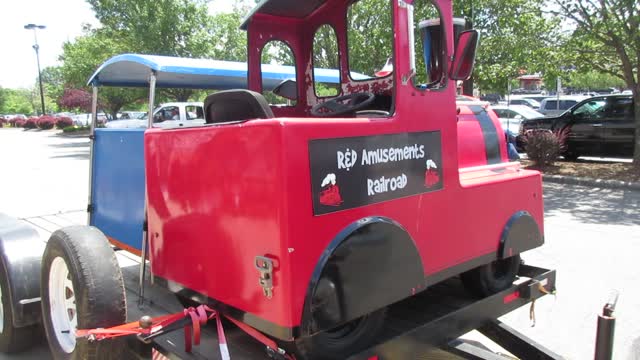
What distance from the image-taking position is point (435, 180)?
2730 mm

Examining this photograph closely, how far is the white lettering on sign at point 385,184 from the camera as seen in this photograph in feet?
7.81

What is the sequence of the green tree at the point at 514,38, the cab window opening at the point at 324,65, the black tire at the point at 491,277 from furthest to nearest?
1. the green tree at the point at 514,38
2. the cab window opening at the point at 324,65
3. the black tire at the point at 491,277

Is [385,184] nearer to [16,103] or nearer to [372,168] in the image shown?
[372,168]

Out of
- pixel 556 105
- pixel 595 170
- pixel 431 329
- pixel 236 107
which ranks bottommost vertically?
pixel 595 170

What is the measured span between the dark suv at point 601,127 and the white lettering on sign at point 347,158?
12.7 metres

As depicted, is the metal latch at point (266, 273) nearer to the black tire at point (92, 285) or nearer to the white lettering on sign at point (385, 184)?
the white lettering on sign at point (385, 184)

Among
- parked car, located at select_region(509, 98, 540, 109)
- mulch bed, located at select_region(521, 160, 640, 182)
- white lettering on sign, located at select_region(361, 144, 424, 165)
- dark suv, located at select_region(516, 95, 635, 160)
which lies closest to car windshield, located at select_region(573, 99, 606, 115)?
dark suv, located at select_region(516, 95, 635, 160)

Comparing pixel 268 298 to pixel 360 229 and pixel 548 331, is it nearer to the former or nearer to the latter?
pixel 360 229

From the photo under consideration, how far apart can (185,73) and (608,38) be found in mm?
11495

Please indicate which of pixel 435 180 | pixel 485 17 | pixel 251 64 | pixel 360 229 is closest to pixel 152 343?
pixel 360 229

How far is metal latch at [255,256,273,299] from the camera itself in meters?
2.12

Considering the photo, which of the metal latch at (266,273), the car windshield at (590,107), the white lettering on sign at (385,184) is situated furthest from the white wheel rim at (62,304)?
the car windshield at (590,107)

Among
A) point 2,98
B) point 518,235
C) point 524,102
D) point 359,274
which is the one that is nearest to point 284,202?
point 359,274

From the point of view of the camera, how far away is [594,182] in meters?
11.4
